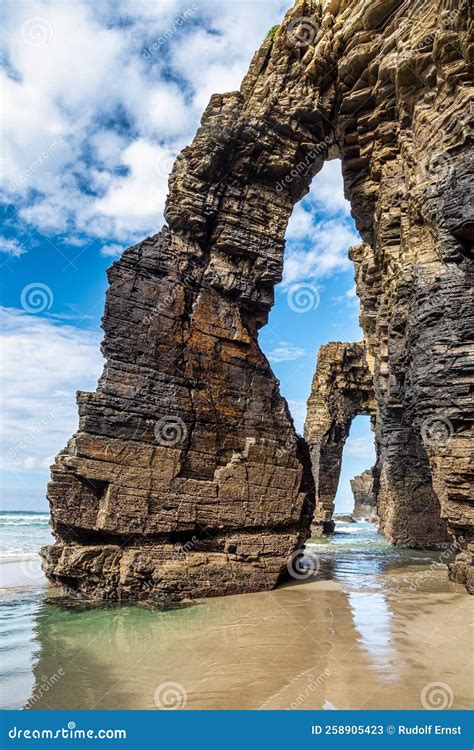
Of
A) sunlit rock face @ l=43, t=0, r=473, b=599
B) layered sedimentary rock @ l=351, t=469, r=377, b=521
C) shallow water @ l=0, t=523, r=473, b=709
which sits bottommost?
layered sedimentary rock @ l=351, t=469, r=377, b=521

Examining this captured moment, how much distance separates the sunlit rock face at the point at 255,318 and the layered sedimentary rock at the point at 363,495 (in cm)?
6328

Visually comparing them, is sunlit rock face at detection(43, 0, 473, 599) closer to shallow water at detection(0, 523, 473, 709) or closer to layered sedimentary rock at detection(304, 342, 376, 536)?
shallow water at detection(0, 523, 473, 709)

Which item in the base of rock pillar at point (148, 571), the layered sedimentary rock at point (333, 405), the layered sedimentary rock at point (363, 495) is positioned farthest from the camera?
the layered sedimentary rock at point (363, 495)

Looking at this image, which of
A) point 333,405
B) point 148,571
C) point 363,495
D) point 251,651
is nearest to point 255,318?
point 148,571

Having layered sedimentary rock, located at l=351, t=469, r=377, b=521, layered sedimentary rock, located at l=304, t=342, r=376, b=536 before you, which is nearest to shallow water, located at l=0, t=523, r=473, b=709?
layered sedimentary rock, located at l=304, t=342, r=376, b=536

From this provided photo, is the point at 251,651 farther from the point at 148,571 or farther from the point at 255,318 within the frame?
the point at 255,318

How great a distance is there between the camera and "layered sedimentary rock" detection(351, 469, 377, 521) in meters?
74.2

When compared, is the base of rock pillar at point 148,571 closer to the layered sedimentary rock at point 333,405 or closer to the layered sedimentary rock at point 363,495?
the layered sedimentary rock at point 333,405

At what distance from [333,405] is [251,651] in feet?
105

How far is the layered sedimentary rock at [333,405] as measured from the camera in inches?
1478

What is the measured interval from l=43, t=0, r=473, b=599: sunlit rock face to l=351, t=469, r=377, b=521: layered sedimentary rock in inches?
2491

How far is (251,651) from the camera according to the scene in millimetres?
7352

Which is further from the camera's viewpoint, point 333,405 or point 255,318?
point 333,405

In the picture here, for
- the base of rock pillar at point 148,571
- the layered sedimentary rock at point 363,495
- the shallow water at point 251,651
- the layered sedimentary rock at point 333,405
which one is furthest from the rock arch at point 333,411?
the layered sedimentary rock at point 363,495
